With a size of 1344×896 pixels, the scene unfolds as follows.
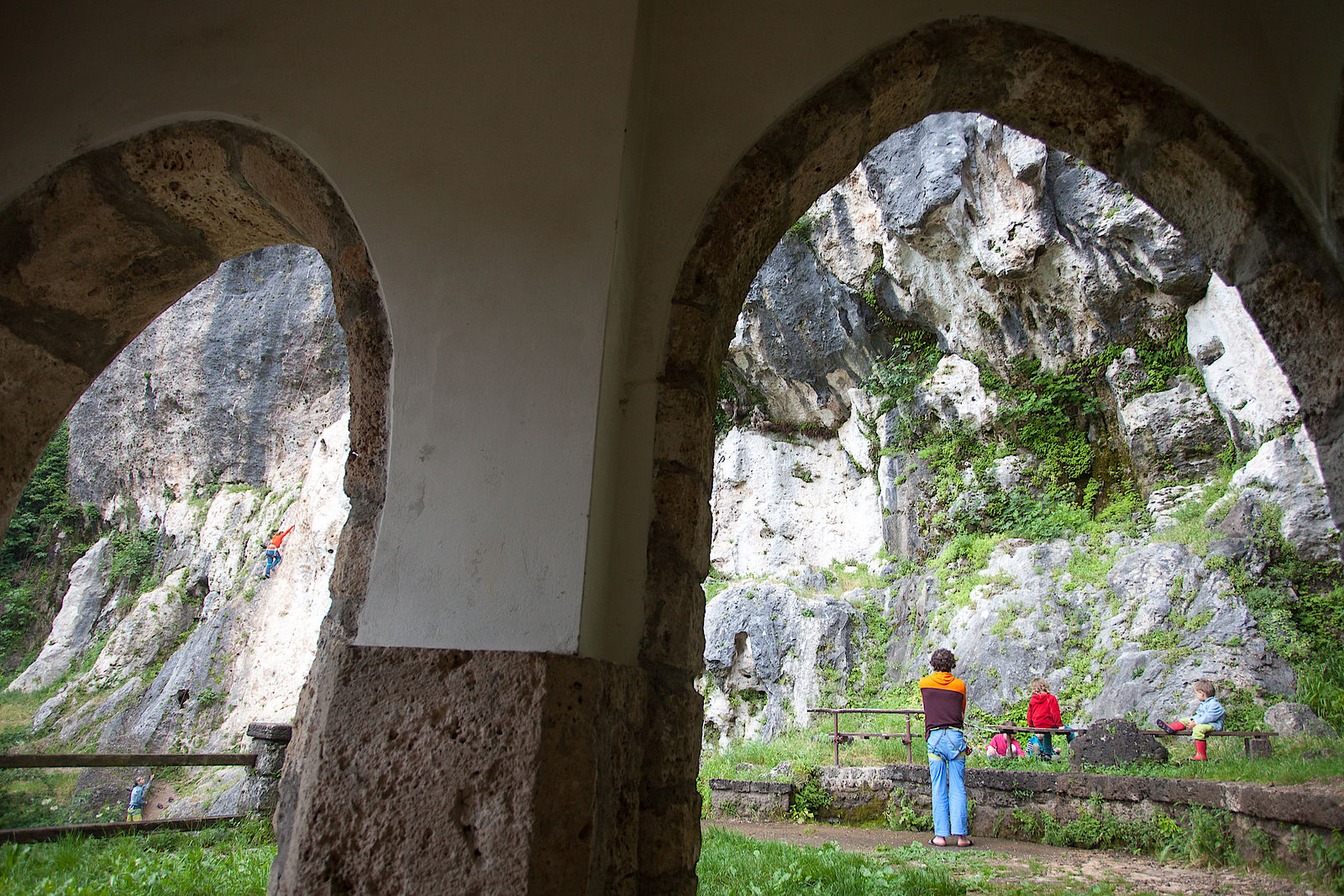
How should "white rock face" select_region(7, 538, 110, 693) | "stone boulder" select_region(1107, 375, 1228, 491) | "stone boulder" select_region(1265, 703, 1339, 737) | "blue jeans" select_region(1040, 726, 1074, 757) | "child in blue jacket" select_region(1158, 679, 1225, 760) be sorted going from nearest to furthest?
"child in blue jacket" select_region(1158, 679, 1225, 760), "stone boulder" select_region(1265, 703, 1339, 737), "blue jeans" select_region(1040, 726, 1074, 757), "stone boulder" select_region(1107, 375, 1228, 491), "white rock face" select_region(7, 538, 110, 693)

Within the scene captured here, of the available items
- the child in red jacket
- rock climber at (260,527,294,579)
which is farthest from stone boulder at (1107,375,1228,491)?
rock climber at (260,527,294,579)

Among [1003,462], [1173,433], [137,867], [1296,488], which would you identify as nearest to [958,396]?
[1003,462]

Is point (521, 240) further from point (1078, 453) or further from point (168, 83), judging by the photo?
point (1078, 453)

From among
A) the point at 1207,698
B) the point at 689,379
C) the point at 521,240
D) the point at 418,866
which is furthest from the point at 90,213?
the point at 1207,698

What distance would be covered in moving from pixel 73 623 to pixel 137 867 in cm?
1807

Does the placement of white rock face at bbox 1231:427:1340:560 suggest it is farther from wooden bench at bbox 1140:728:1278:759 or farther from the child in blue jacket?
wooden bench at bbox 1140:728:1278:759

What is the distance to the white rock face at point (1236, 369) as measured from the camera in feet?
30.0

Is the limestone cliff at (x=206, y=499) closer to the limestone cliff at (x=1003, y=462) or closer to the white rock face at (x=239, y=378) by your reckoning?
the white rock face at (x=239, y=378)

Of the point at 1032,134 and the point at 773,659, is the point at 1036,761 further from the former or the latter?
the point at 773,659

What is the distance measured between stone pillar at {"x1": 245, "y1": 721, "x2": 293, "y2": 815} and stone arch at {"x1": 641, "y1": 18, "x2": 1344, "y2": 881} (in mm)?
4027

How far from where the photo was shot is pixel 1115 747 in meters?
5.88

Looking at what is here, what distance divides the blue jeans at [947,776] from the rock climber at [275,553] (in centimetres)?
1393

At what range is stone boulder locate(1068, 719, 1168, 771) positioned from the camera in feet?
19.0

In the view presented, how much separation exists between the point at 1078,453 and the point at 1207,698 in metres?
5.37
